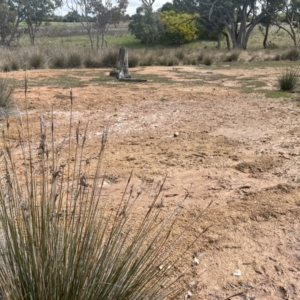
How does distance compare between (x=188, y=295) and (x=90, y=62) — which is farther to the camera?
(x=90, y=62)

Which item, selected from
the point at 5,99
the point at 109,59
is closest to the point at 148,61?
the point at 109,59

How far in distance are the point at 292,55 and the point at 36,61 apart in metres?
11.8

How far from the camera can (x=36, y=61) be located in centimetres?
1575

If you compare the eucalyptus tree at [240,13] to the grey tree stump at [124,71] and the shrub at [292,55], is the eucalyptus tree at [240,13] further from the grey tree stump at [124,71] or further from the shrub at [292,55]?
the grey tree stump at [124,71]

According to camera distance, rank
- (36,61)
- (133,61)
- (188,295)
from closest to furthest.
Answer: (188,295)
(36,61)
(133,61)

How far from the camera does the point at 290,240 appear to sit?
3227 millimetres

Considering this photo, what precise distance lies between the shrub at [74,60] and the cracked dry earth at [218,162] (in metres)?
6.59

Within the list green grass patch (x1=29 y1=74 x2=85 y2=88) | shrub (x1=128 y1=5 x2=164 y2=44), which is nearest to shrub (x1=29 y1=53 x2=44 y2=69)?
green grass patch (x1=29 y1=74 x2=85 y2=88)

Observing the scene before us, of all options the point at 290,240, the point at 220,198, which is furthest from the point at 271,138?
the point at 290,240

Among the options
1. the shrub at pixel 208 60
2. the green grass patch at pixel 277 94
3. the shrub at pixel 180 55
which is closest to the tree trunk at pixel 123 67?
the green grass patch at pixel 277 94

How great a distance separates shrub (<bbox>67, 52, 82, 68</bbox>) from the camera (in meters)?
16.5

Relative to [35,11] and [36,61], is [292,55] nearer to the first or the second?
[36,61]

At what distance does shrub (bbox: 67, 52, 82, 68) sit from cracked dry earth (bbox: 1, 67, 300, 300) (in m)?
6.59

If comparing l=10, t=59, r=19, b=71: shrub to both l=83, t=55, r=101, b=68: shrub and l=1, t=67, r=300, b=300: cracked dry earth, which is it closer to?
l=83, t=55, r=101, b=68: shrub
